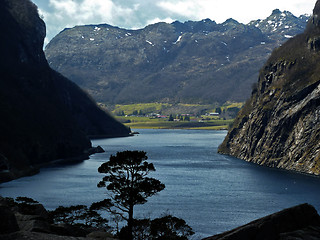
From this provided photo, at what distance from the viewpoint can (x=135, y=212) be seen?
4190 inches

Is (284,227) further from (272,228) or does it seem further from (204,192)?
(204,192)

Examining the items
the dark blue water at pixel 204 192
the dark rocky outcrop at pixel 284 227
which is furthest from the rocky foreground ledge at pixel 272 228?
the dark blue water at pixel 204 192

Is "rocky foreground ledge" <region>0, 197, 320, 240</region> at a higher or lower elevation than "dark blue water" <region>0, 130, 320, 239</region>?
higher

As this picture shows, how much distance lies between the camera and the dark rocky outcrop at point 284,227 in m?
31.8

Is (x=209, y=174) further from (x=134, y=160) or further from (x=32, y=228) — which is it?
(x=32, y=228)

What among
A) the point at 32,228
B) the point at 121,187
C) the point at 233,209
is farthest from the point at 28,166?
the point at 32,228

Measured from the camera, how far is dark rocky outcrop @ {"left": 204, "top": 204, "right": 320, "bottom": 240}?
31766 mm

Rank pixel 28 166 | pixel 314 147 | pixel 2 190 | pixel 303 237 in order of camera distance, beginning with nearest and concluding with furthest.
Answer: pixel 303 237 → pixel 2 190 → pixel 314 147 → pixel 28 166

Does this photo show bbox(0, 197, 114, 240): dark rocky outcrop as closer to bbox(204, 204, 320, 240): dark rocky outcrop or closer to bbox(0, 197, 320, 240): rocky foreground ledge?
bbox(0, 197, 320, 240): rocky foreground ledge

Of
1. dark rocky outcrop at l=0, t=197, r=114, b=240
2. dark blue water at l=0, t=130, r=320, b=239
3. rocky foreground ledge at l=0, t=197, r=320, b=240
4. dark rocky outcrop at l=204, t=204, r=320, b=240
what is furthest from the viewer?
dark blue water at l=0, t=130, r=320, b=239

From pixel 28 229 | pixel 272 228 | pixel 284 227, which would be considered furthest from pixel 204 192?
pixel 272 228

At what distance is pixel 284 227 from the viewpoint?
32.8 metres

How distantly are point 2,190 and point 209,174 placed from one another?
259 feet

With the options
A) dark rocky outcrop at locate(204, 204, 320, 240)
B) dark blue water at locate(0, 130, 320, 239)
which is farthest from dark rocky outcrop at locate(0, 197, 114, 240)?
dark blue water at locate(0, 130, 320, 239)
